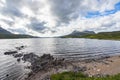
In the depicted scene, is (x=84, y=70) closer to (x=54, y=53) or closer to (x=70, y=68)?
(x=70, y=68)

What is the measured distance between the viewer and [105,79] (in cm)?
1741

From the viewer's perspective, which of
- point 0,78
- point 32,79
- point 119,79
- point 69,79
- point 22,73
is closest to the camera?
point 119,79

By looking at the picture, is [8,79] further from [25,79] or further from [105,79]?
[105,79]

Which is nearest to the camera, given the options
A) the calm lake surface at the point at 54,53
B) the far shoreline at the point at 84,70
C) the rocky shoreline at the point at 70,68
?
the far shoreline at the point at 84,70

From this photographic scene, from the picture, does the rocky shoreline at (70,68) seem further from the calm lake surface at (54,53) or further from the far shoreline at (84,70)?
the calm lake surface at (54,53)

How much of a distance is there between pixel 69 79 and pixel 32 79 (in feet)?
36.3

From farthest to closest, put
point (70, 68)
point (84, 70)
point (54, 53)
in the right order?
point (54, 53) < point (70, 68) < point (84, 70)

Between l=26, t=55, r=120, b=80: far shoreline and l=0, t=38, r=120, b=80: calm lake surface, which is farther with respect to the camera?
l=0, t=38, r=120, b=80: calm lake surface

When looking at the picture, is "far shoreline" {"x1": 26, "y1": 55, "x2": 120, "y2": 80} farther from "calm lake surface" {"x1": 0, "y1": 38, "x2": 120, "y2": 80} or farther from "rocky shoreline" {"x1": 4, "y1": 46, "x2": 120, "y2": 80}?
"calm lake surface" {"x1": 0, "y1": 38, "x2": 120, "y2": 80}

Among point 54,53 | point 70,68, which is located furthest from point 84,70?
point 54,53

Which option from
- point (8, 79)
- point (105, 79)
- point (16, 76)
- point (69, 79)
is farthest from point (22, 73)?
point (105, 79)

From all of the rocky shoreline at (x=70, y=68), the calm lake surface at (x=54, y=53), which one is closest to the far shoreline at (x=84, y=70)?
the rocky shoreline at (x=70, y=68)

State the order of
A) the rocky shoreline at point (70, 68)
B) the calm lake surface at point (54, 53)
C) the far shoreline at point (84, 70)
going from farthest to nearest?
the calm lake surface at point (54, 53) < the rocky shoreline at point (70, 68) < the far shoreline at point (84, 70)

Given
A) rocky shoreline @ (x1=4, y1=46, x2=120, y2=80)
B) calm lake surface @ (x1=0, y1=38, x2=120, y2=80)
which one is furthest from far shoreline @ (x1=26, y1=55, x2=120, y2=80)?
calm lake surface @ (x1=0, y1=38, x2=120, y2=80)
